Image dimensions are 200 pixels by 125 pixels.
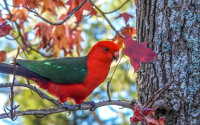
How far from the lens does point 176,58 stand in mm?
2021

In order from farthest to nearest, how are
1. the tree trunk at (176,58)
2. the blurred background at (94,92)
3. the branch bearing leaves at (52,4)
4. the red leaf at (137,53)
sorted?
1. the blurred background at (94,92)
2. the branch bearing leaves at (52,4)
3. the tree trunk at (176,58)
4. the red leaf at (137,53)

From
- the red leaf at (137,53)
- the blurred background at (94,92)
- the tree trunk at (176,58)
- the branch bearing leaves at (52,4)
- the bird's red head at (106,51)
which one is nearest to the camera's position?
the red leaf at (137,53)

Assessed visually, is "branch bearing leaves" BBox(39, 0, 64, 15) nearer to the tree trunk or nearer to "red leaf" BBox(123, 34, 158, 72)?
the tree trunk

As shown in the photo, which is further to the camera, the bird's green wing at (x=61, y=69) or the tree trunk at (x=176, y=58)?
the bird's green wing at (x=61, y=69)

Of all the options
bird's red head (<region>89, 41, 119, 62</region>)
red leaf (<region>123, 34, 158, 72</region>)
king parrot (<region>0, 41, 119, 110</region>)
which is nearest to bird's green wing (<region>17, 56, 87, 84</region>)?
king parrot (<region>0, 41, 119, 110</region>)

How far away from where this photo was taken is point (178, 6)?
2.06 meters

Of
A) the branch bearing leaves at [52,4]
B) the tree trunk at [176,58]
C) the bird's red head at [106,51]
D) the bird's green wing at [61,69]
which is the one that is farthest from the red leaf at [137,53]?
the branch bearing leaves at [52,4]

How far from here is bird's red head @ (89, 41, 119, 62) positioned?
8.43 feet

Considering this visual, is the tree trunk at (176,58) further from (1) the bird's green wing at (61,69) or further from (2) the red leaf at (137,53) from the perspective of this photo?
(1) the bird's green wing at (61,69)

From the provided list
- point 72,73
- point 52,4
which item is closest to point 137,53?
point 72,73

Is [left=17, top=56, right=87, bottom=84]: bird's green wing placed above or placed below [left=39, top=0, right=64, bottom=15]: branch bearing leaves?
below

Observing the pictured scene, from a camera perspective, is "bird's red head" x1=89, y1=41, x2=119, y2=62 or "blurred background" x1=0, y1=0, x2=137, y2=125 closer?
"bird's red head" x1=89, y1=41, x2=119, y2=62

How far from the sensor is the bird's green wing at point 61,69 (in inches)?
104

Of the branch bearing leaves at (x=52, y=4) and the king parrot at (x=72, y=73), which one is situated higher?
the branch bearing leaves at (x=52, y=4)
